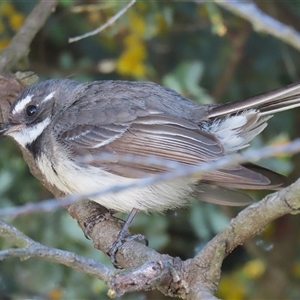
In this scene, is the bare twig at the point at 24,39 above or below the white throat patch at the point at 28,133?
above

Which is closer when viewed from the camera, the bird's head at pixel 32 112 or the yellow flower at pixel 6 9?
the bird's head at pixel 32 112

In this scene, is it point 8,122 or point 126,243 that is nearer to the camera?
point 126,243

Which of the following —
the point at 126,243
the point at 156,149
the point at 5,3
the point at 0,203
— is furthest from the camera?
the point at 5,3

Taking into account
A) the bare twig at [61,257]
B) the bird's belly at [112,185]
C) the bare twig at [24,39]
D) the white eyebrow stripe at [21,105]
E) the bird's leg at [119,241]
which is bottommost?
the bare twig at [61,257]

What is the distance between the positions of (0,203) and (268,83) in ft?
8.60

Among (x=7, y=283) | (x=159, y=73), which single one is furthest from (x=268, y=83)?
(x=7, y=283)

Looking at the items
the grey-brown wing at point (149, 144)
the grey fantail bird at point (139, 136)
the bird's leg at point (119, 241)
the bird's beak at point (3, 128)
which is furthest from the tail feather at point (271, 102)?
the bird's beak at point (3, 128)

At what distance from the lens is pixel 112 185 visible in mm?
4469

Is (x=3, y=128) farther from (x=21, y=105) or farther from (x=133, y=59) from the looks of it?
(x=133, y=59)

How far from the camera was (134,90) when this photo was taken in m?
4.86

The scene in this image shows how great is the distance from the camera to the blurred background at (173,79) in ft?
18.6

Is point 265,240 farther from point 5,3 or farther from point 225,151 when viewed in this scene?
point 5,3

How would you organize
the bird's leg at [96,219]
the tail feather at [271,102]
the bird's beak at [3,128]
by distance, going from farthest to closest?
1. the bird's beak at [3,128]
2. the bird's leg at [96,219]
3. the tail feather at [271,102]

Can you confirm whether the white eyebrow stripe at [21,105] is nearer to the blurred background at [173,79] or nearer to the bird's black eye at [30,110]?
the bird's black eye at [30,110]
